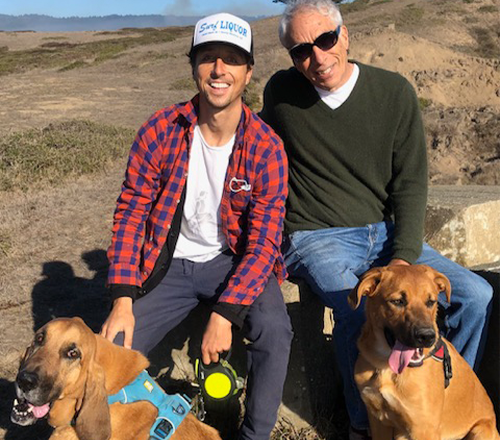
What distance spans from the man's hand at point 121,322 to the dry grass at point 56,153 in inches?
253

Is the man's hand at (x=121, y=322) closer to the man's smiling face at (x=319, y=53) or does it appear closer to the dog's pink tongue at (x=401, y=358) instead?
the dog's pink tongue at (x=401, y=358)

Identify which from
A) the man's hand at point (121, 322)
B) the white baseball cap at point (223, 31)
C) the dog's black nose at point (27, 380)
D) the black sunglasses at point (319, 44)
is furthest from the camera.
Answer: the black sunglasses at point (319, 44)

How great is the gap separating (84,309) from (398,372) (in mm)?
3601

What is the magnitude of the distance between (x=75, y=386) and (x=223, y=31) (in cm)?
224

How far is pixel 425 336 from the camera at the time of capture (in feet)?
10.2

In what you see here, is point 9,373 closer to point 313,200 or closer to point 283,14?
point 313,200

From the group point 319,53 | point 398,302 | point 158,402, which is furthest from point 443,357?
point 319,53

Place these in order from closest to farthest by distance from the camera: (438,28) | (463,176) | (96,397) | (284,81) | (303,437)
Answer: (96,397)
(303,437)
(284,81)
(463,176)
(438,28)

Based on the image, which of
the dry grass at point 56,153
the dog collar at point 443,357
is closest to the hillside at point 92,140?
the dry grass at point 56,153

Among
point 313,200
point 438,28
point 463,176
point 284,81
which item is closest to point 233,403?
point 313,200

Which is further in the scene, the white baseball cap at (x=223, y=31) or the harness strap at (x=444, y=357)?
the white baseball cap at (x=223, y=31)

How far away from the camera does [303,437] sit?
13.4 feet

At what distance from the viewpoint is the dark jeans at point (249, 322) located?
11.3 feet

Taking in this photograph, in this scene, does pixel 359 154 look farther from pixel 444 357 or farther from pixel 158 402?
pixel 158 402
